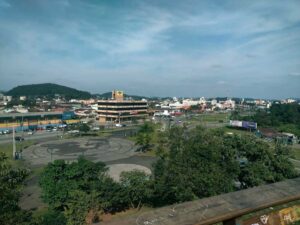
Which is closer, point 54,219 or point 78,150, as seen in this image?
point 54,219

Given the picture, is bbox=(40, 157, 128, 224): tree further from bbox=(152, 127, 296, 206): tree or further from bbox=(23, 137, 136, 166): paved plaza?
bbox=(23, 137, 136, 166): paved plaza

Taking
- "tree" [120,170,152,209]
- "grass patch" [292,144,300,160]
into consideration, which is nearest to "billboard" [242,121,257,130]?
"grass patch" [292,144,300,160]

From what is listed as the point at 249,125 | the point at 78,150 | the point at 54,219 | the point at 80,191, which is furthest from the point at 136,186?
the point at 249,125

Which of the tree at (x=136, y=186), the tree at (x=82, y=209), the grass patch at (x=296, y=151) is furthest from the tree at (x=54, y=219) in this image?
the grass patch at (x=296, y=151)

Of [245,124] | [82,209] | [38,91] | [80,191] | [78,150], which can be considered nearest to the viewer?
[82,209]

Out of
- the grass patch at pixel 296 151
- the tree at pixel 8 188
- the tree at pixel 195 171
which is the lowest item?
the grass patch at pixel 296 151

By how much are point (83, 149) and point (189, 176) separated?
71.5 feet

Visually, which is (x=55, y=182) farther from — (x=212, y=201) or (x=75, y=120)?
(x=75, y=120)

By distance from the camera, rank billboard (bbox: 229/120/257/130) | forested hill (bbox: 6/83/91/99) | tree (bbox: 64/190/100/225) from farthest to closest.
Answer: forested hill (bbox: 6/83/91/99), billboard (bbox: 229/120/257/130), tree (bbox: 64/190/100/225)

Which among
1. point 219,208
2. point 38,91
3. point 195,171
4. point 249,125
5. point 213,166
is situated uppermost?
point 38,91

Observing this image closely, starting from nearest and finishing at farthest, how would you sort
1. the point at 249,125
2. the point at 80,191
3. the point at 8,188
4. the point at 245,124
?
1. the point at 8,188
2. the point at 80,191
3. the point at 249,125
4. the point at 245,124

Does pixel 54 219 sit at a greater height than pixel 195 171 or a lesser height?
lesser

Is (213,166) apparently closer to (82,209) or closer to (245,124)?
(82,209)

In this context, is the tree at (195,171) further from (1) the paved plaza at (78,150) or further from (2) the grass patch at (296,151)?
(2) the grass patch at (296,151)
